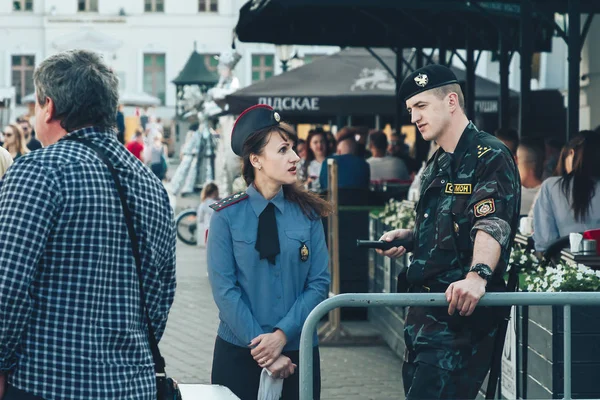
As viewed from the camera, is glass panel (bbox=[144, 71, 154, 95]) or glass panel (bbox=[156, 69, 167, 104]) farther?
glass panel (bbox=[144, 71, 154, 95])

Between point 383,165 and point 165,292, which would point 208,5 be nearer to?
point 383,165

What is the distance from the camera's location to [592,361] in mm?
5520

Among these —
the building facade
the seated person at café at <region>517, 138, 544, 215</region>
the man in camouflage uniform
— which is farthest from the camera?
the building facade

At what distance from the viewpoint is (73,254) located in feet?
11.2

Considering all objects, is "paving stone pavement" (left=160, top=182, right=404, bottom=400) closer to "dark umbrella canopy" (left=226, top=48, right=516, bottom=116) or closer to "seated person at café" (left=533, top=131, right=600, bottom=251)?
"seated person at café" (left=533, top=131, right=600, bottom=251)

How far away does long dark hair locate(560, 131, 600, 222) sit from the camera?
7523mm

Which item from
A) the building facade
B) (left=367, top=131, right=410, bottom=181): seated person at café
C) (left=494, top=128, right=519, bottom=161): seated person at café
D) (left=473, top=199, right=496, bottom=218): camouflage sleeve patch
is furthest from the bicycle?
the building facade

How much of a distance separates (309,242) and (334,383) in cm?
394

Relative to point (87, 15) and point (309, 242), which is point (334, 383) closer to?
point (309, 242)

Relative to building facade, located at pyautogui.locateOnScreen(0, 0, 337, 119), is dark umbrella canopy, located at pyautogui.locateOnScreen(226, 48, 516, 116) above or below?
below

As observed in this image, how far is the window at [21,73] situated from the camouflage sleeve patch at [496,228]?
65012 millimetres

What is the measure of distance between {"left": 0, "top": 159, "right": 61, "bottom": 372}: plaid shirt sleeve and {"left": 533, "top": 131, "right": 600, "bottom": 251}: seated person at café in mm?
4742

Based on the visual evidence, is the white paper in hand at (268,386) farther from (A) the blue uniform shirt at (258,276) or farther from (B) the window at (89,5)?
(B) the window at (89,5)

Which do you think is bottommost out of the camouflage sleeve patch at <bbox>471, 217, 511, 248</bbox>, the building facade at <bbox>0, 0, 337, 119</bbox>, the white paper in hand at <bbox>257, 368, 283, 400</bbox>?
the white paper in hand at <bbox>257, 368, 283, 400</bbox>
